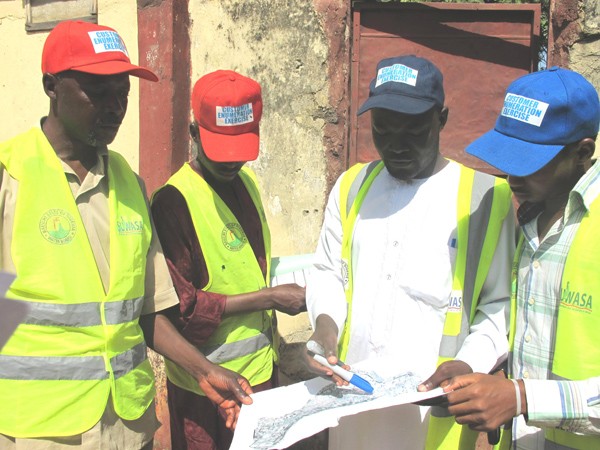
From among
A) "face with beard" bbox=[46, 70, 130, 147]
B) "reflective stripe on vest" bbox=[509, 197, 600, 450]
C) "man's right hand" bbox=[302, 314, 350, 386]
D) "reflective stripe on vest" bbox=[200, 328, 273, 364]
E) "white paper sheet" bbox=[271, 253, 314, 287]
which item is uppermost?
"face with beard" bbox=[46, 70, 130, 147]

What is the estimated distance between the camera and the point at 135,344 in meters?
2.31

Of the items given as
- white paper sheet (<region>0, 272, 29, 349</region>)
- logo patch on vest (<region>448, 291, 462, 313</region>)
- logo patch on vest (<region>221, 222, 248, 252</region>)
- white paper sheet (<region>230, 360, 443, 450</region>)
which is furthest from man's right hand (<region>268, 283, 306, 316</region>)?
white paper sheet (<region>0, 272, 29, 349</region>)

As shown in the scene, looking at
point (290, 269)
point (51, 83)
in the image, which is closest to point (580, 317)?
point (290, 269)

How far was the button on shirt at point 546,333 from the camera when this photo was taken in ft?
5.90

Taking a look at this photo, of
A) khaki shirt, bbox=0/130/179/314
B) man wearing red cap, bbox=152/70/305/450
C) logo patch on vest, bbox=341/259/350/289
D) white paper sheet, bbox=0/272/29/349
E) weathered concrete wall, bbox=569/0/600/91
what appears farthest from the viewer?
weathered concrete wall, bbox=569/0/600/91

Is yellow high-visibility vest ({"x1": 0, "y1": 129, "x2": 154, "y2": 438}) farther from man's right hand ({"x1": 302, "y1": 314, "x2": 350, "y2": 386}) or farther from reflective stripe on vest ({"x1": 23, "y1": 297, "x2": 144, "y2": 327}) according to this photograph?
man's right hand ({"x1": 302, "y1": 314, "x2": 350, "y2": 386})

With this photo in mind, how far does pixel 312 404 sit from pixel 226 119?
1.26m

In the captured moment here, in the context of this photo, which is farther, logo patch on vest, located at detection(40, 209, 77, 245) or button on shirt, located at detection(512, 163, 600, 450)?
logo patch on vest, located at detection(40, 209, 77, 245)

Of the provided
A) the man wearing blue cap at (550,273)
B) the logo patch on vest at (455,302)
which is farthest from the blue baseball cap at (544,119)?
the logo patch on vest at (455,302)

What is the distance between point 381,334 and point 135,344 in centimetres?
85

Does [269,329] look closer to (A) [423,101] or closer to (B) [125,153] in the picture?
(A) [423,101]

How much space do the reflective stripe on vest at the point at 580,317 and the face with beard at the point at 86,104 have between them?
1.53 metres

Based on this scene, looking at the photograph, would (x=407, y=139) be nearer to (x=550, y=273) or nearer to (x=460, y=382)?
(x=550, y=273)

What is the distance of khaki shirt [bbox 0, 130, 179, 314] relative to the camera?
2057mm
